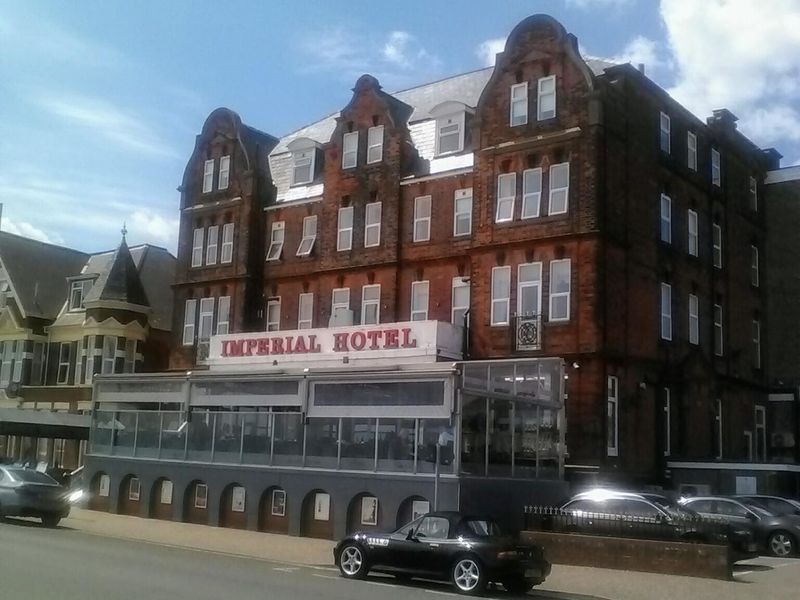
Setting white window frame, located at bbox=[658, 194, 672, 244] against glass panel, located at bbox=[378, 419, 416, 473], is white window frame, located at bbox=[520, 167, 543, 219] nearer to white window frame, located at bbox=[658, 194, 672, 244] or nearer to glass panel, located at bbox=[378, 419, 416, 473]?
white window frame, located at bbox=[658, 194, 672, 244]

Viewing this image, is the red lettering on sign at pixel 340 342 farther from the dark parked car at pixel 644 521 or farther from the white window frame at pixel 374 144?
the dark parked car at pixel 644 521

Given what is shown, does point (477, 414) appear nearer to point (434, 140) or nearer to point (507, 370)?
point (507, 370)

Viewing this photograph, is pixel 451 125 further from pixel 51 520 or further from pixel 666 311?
pixel 51 520

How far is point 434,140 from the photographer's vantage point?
119 ft

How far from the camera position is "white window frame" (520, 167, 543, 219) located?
31125 millimetres

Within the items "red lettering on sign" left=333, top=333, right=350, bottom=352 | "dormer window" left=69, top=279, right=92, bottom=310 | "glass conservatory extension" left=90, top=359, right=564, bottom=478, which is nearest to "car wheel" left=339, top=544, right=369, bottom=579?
"glass conservatory extension" left=90, top=359, right=564, bottom=478

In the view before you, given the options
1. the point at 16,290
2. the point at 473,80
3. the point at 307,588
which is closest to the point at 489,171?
the point at 473,80

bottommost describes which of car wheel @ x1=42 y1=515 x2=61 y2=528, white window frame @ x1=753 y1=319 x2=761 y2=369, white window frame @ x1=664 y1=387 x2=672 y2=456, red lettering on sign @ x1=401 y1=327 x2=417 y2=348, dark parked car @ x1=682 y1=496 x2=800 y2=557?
car wheel @ x1=42 y1=515 x2=61 y2=528

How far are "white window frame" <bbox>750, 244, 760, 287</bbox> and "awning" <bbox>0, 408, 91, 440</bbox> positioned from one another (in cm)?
2845

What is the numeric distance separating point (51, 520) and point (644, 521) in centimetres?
1647

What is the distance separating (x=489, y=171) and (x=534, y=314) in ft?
17.5

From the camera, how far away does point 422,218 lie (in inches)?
1388

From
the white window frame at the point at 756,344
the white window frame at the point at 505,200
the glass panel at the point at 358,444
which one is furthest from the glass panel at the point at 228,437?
the white window frame at the point at 756,344

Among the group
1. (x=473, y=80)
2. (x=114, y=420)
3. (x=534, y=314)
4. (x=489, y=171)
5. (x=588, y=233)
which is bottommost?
(x=114, y=420)
